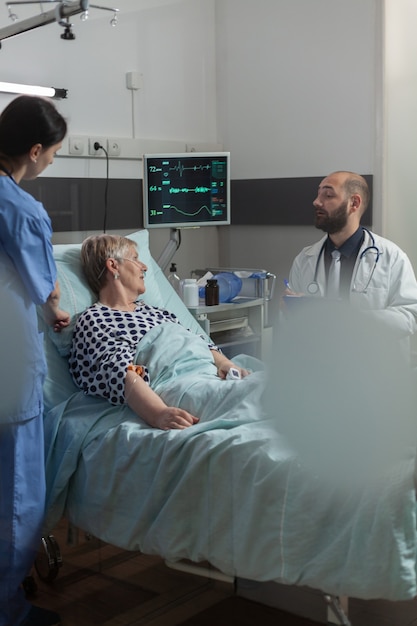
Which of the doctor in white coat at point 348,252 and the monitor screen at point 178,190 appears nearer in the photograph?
the doctor in white coat at point 348,252

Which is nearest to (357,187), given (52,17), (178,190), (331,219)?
(331,219)

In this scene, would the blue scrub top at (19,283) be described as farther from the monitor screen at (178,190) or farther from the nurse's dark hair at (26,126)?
the monitor screen at (178,190)

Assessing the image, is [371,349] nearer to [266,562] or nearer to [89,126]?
[266,562]

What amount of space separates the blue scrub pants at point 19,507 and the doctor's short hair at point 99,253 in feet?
1.25

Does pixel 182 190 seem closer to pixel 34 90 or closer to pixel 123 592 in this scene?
pixel 34 90

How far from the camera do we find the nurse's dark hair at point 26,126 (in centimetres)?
114

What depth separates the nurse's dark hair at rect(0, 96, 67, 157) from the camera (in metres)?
1.14

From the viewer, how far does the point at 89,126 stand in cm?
185

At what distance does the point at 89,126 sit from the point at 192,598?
3.59 feet

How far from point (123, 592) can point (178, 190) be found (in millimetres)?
1194

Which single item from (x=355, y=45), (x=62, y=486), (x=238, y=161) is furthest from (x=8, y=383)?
(x=355, y=45)

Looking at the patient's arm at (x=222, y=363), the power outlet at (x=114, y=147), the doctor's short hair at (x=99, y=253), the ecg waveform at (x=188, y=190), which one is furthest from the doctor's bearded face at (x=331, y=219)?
the power outlet at (x=114, y=147)

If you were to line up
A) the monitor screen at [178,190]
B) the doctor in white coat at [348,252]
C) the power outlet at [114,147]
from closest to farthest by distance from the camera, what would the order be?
the doctor in white coat at [348,252] < the monitor screen at [178,190] < the power outlet at [114,147]

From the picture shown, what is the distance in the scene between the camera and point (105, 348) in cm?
150
